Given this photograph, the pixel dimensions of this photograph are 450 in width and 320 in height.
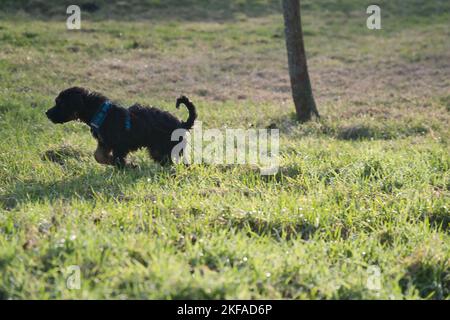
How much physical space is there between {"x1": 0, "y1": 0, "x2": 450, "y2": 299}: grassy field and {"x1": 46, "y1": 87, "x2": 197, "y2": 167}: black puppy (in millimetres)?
267

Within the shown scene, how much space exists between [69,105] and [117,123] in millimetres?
676

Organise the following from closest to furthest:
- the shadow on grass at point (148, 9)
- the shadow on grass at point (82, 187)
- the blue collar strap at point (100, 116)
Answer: the shadow on grass at point (82, 187), the blue collar strap at point (100, 116), the shadow on grass at point (148, 9)

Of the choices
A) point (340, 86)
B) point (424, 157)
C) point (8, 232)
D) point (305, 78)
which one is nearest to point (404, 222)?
→ point (424, 157)

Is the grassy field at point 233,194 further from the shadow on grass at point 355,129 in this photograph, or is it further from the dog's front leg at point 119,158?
the dog's front leg at point 119,158

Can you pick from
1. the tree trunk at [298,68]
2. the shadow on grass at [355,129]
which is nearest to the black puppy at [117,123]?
the shadow on grass at [355,129]

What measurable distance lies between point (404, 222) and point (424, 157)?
2.83m

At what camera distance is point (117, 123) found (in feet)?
23.0

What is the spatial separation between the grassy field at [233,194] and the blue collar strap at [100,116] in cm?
55

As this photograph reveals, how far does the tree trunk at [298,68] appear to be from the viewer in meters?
11.3

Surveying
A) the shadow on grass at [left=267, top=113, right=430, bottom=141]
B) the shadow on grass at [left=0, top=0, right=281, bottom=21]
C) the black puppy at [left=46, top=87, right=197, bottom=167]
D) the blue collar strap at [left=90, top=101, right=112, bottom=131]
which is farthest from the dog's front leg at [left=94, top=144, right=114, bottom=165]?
the shadow on grass at [left=0, top=0, right=281, bottom=21]

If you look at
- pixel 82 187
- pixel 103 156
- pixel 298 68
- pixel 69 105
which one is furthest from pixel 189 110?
pixel 298 68

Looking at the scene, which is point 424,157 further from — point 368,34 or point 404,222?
Result: point 368,34

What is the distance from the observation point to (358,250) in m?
4.50

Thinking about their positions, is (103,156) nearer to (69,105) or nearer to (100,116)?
(100,116)
